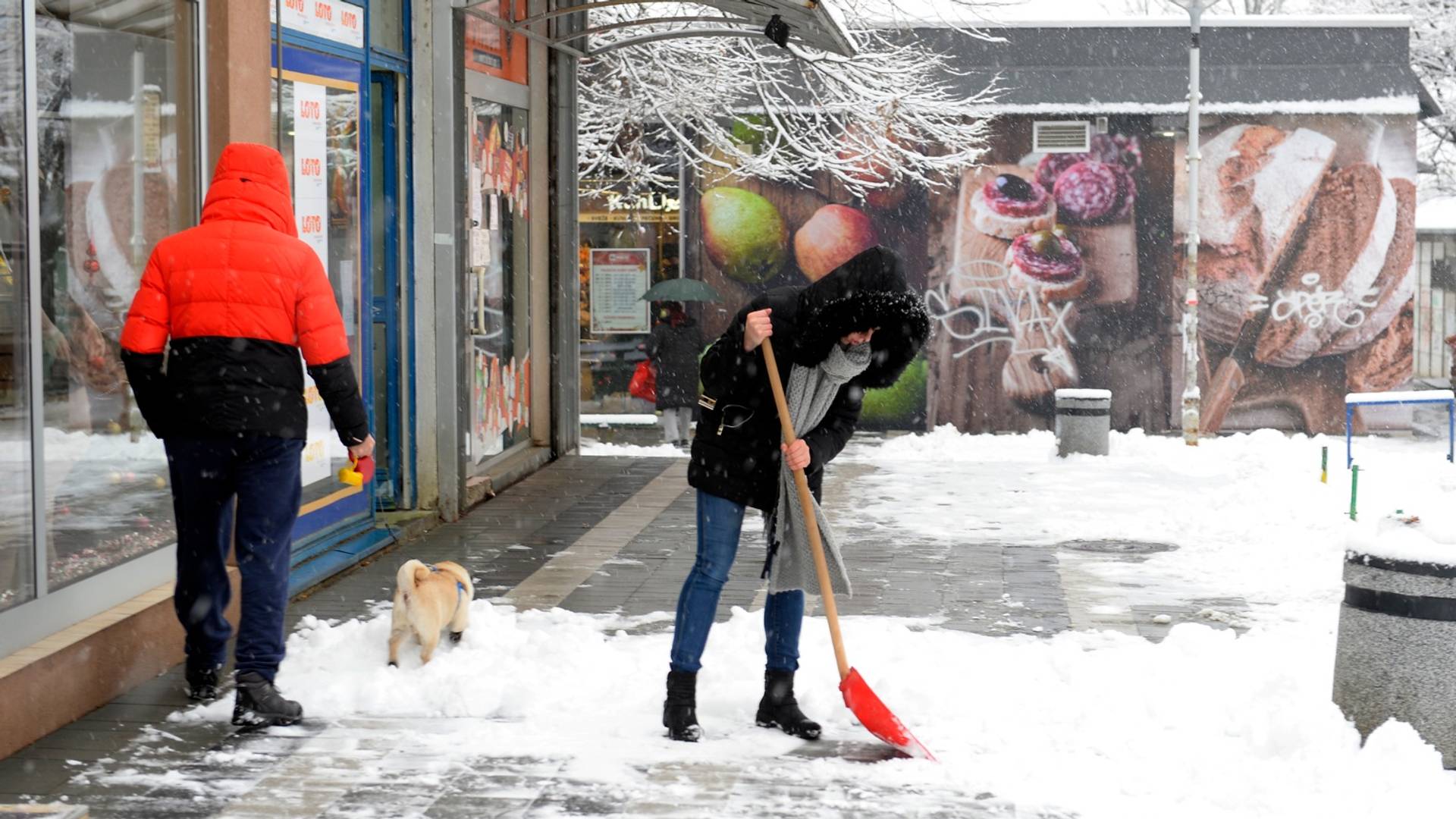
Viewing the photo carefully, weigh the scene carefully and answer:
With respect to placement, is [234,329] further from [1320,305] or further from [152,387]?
[1320,305]

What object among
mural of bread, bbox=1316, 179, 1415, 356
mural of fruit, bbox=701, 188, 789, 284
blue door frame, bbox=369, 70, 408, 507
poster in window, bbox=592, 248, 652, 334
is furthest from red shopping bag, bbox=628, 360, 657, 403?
blue door frame, bbox=369, 70, 408, 507

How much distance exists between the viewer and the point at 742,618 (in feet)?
23.3

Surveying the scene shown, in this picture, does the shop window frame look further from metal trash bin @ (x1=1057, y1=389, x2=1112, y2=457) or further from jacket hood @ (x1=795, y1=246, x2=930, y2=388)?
metal trash bin @ (x1=1057, y1=389, x2=1112, y2=457)

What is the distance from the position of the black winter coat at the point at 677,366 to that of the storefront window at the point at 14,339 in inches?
443

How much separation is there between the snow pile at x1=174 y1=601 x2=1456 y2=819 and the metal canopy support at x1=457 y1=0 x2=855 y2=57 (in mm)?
4265

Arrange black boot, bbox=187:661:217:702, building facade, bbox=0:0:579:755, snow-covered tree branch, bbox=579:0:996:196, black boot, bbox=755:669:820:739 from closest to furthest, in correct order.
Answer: black boot, bbox=755:669:820:739 < building facade, bbox=0:0:579:755 < black boot, bbox=187:661:217:702 < snow-covered tree branch, bbox=579:0:996:196

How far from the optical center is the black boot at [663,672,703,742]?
5.42 m

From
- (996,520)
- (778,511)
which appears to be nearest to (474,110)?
(996,520)

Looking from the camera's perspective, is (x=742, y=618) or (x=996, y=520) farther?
(x=996, y=520)

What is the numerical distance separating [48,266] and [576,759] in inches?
105

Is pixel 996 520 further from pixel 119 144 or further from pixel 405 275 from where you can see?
pixel 119 144

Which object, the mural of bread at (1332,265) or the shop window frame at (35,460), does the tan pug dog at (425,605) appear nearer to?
the shop window frame at (35,460)

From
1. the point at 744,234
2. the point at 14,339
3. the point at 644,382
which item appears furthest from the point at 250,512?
the point at 744,234

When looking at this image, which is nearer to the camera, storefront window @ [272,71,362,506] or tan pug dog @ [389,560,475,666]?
tan pug dog @ [389,560,475,666]
